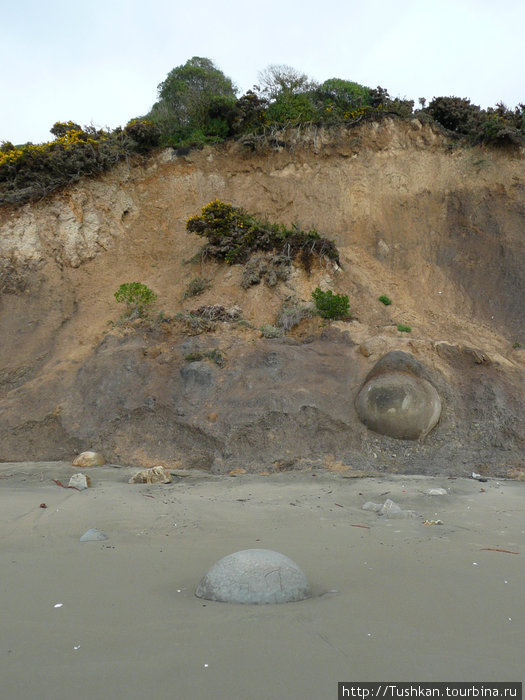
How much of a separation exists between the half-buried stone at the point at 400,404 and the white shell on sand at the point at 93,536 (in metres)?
6.47

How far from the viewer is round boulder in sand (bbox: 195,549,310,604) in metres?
3.34

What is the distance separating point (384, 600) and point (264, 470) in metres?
6.38

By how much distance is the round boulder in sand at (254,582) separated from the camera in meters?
3.34

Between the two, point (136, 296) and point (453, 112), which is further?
point (453, 112)

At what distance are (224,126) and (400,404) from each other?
15446 millimetres

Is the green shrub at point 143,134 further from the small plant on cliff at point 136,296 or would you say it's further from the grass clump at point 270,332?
the grass clump at point 270,332

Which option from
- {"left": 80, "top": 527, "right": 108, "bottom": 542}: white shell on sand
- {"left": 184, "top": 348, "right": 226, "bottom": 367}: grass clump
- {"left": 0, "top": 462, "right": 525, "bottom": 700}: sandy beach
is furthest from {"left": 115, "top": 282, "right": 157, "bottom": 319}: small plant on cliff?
{"left": 80, "top": 527, "right": 108, "bottom": 542}: white shell on sand

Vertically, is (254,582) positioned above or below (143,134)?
below

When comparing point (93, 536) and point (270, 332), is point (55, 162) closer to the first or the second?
point (270, 332)

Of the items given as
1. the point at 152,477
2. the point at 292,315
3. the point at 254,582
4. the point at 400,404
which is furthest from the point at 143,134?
the point at 254,582

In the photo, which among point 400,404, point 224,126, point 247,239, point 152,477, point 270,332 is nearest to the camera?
point 152,477

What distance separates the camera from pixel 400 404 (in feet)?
33.8

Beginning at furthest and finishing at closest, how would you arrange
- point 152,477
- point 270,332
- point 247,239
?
point 247,239, point 270,332, point 152,477

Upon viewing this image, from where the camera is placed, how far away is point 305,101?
66.2 ft
